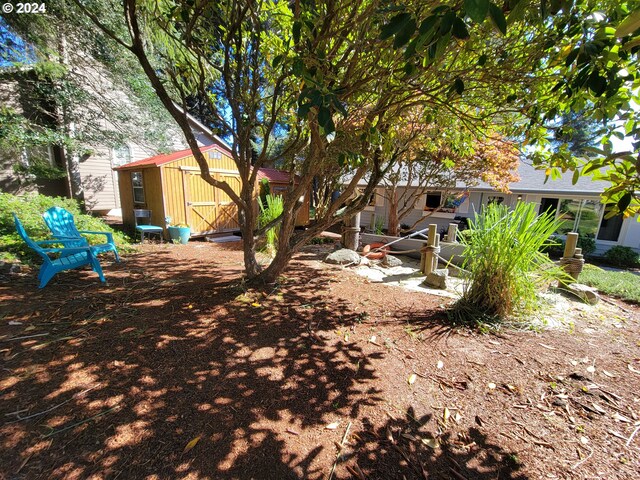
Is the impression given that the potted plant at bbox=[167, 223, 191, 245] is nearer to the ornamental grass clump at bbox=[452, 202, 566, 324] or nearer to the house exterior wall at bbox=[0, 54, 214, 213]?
the house exterior wall at bbox=[0, 54, 214, 213]

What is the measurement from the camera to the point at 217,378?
234 centimetres

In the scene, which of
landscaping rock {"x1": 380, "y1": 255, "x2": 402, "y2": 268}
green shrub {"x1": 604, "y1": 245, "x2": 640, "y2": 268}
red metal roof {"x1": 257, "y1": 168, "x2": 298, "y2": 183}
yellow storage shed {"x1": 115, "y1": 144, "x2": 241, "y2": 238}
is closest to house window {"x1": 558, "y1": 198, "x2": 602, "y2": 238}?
green shrub {"x1": 604, "y1": 245, "x2": 640, "y2": 268}

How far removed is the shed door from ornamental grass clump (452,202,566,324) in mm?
8633

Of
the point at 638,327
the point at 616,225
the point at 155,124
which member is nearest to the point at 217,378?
the point at 638,327

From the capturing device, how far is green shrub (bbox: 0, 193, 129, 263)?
5.19m

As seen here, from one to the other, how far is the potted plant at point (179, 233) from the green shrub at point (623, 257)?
15.1 meters

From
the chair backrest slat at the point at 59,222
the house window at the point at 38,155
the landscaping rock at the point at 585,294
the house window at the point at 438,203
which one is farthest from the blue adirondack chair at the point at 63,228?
the house window at the point at 438,203

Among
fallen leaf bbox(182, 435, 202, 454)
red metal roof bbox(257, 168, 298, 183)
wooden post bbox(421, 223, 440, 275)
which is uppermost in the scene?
red metal roof bbox(257, 168, 298, 183)

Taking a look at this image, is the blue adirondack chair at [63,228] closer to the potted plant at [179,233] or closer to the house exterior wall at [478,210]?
the potted plant at [179,233]

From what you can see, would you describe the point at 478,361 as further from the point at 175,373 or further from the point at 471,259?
the point at 175,373

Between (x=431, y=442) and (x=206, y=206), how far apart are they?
381 inches

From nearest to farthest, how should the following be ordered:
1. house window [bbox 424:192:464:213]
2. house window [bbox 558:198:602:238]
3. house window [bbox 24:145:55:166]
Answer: house window [bbox 24:145:55:166], house window [bbox 558:198:602:238], house window [bbox 424:192:464:213]

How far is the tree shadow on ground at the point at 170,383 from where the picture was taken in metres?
1.64

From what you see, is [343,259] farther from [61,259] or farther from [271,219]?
[61,259]
